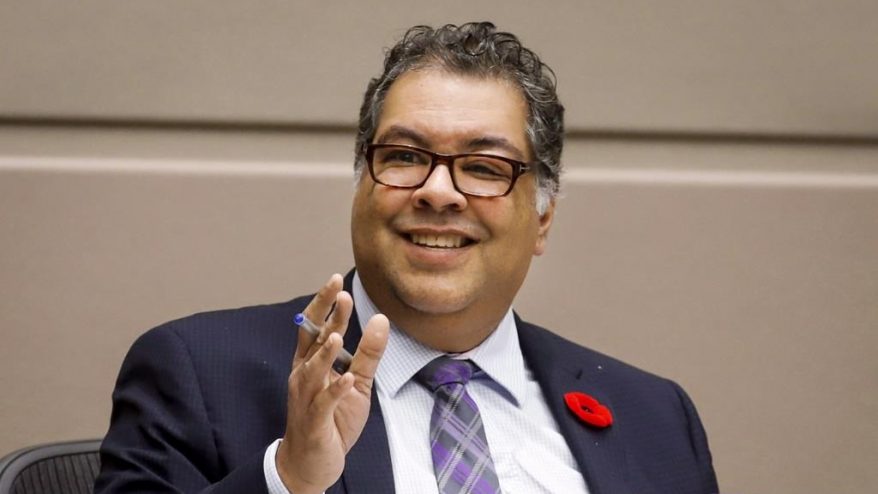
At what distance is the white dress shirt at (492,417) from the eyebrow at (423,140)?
0.94 feet

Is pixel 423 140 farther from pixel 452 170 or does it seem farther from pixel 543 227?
pixel 543 227

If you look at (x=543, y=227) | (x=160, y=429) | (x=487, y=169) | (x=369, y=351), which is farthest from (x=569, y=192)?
(x=369, y=351)

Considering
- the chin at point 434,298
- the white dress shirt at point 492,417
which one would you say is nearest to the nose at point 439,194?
the chin at point 434,298

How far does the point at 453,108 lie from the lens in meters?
2.49

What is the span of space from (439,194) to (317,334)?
58cm

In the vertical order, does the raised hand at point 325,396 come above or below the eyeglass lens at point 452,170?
below

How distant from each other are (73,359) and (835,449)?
1925 millimetres

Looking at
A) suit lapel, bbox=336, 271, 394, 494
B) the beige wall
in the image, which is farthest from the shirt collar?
the beige wall

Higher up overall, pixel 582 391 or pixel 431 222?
pixel 431 222

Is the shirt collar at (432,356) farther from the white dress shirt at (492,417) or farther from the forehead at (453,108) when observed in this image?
the forehead at (453,108)

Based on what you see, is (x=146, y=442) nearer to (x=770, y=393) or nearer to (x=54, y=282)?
(x=54, y=282)

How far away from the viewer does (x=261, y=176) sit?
3270 millimetres

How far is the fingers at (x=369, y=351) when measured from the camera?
1.87m

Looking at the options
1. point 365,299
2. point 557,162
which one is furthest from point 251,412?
point 557,162
